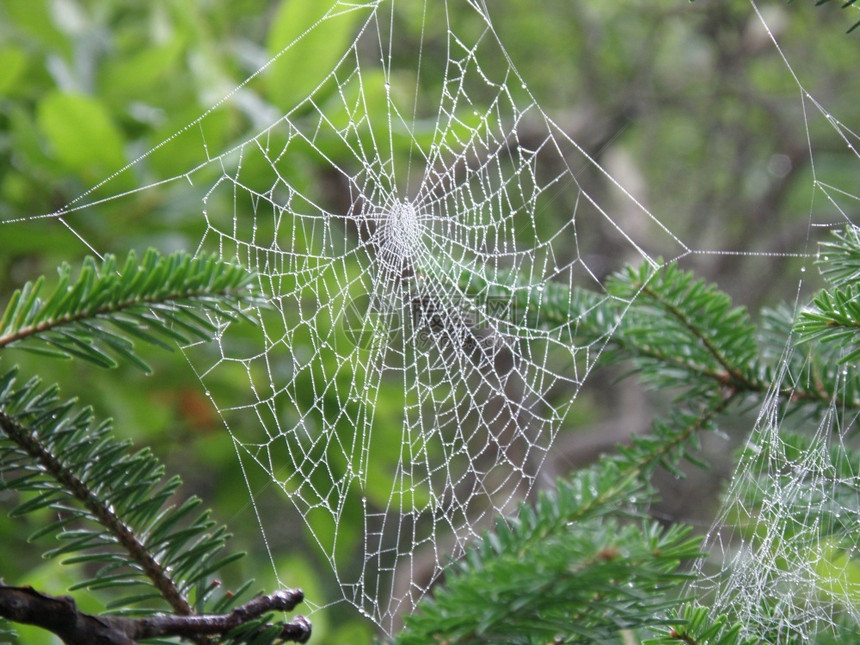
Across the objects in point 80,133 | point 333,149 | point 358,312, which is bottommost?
point 358,312

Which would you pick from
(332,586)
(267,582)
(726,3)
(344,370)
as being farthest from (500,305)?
(726,3)

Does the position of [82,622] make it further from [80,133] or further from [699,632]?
[80,133]

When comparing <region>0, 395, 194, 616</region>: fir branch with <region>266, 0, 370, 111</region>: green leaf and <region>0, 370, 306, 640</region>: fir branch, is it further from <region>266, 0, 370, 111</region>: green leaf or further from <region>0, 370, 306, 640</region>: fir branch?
<region>266, 0, 370, 111</region>: green leaf

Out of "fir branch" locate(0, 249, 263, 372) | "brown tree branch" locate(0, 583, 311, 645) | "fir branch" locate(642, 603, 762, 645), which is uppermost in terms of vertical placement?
"fir branch" locate(0, 249, 263, 372)

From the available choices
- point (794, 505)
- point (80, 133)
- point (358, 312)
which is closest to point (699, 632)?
point (794, 505)

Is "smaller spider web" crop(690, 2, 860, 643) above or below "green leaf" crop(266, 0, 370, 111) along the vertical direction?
below

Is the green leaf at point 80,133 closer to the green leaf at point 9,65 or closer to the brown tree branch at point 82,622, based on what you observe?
the green leaf at point 9,65

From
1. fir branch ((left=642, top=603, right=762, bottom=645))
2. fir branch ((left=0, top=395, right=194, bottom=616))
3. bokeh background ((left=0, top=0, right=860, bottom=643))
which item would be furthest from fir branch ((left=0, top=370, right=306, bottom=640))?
bokeh background ((left=0, top=0, right=860, bottom=643))
